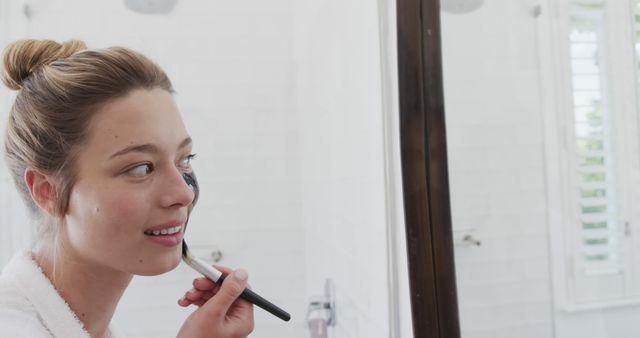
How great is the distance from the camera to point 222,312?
780 mm

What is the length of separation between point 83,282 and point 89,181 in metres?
0.19

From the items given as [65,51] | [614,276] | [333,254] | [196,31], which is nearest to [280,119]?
[196,31]

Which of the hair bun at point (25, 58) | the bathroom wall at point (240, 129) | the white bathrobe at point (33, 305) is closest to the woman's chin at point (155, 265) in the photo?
the white bathrobe at point (33, 305)

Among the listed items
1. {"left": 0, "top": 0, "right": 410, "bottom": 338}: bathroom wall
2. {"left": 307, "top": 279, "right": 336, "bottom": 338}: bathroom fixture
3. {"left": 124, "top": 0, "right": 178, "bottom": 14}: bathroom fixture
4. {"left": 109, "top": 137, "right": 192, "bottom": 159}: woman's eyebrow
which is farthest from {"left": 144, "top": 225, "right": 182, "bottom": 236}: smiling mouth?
{"left": 124, "top": 0, "right": 178, "bottom": 14}: bathroom fixture

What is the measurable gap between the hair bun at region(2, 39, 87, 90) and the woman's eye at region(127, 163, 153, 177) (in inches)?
9.0

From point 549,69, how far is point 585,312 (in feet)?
0.66

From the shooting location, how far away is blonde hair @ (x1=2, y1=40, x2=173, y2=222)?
27.6 inches

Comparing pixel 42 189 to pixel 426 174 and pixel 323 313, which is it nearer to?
pixel 426 174

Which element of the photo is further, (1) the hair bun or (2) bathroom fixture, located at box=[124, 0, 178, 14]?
(2) bathroom fixture, located at box=[124, 0, 178, 14]

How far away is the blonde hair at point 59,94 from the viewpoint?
702mm

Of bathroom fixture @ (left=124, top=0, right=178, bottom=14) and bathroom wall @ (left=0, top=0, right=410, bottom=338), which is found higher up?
bathroom fixture @ (left=124, top=0, right=178, bottom=14)

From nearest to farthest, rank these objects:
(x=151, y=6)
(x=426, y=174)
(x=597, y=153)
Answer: (x=597, y=153) → (x=426, y=174) → (x=151, y=6)

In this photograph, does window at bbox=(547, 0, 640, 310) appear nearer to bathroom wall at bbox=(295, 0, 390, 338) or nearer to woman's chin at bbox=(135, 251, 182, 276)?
bathroom wall at bbox=(295, 0, 390, 338)

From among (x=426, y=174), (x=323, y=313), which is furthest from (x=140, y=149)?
(x=323, y=313)
